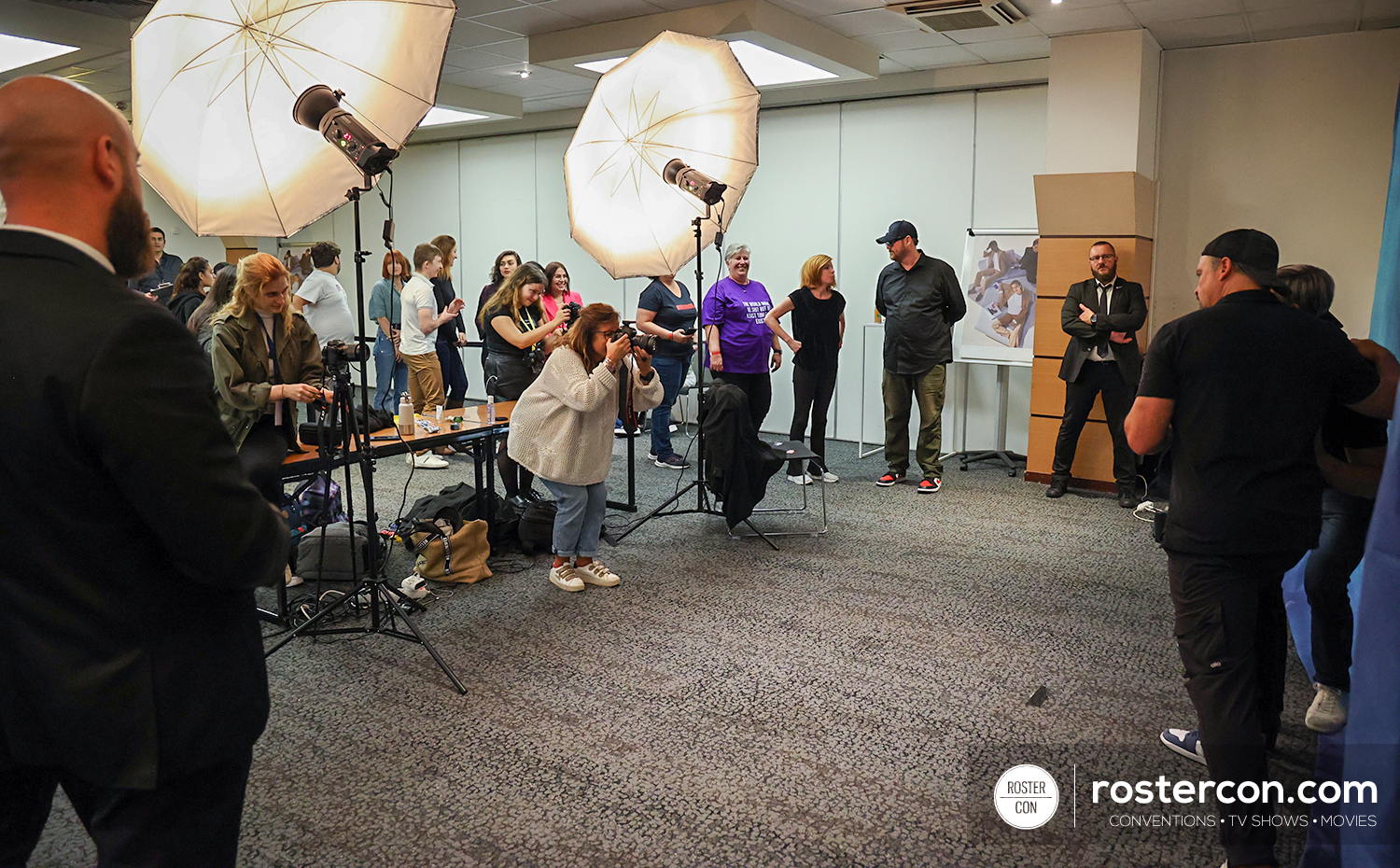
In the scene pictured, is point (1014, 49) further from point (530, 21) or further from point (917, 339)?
point (530, 21)

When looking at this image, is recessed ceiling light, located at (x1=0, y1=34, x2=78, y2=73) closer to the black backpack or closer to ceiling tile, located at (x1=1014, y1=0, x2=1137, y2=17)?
the black backpack

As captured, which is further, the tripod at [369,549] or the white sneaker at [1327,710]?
the tripod at [369,549]

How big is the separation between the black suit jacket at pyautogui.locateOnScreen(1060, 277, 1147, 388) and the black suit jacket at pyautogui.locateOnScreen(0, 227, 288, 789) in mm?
5389

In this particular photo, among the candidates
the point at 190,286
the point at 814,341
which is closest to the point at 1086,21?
the point at 814,341

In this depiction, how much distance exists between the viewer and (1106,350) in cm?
573

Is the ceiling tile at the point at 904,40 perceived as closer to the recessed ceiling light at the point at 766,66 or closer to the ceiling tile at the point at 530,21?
the recessed ceiling light at the point at 766,66

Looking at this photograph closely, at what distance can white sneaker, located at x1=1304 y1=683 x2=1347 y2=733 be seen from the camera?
2771 mm

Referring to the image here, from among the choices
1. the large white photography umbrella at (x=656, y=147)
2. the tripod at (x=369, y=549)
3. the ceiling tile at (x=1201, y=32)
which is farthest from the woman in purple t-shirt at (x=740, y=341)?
the ceiling tile at (x=1201, y=32)

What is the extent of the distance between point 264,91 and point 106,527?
2058 millimetres

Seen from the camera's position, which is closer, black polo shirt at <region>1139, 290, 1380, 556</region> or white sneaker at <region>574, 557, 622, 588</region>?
black polo shirt at <region>1139, 290, 1380, 556</region>

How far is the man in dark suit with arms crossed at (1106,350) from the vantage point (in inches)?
222

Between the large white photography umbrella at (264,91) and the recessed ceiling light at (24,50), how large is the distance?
408 centimetres

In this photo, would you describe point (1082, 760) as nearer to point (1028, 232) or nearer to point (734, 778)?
point (734, 778)

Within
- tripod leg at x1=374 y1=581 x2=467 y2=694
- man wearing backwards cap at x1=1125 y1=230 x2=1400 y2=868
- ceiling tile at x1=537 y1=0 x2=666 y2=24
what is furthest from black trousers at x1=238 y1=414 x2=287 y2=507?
ceiling tile at x1=537 y1=0 x2=666 y2=24
